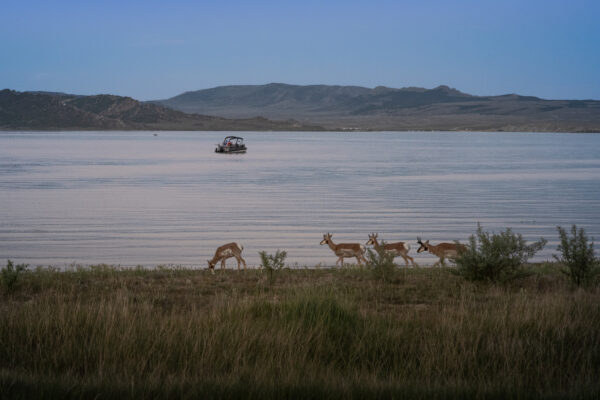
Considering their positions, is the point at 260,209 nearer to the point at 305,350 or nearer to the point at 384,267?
the point at 384,267

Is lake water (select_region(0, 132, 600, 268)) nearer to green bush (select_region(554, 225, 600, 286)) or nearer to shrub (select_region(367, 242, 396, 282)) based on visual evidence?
shrub (select_region(367, 242, 396, 282))

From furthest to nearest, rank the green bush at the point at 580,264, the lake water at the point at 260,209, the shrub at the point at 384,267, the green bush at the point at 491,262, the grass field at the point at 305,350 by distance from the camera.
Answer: the lake water at the point at 260,209 < the shrub at the point at 384,267 < the green bush at the point at 491,262 < the green bush at the point at 580,264 < the grass field at the point at 305,350

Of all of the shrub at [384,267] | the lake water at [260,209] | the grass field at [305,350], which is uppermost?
the grass field at [305,350]

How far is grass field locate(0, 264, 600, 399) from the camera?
234 inches

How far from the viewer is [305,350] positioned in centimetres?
711

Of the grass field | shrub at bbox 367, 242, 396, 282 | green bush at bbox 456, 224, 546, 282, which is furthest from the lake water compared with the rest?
the grass field

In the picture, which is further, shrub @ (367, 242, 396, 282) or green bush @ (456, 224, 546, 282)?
shrub @ (367, 242, 396, 282)

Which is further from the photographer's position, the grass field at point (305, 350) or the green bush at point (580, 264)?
the green bush at point (580, 264)

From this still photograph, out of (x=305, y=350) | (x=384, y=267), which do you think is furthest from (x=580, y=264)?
(x=305, y=350)

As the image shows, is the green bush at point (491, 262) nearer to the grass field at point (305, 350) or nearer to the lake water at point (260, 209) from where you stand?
the grass field at point (305, 350)

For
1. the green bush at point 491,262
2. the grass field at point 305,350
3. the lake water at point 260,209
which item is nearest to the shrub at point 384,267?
the green bush at point 491,262

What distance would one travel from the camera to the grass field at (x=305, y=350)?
19.5ft

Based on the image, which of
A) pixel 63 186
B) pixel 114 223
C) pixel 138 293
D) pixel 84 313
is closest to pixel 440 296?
pixel 138 293

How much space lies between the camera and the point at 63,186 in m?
34.2
